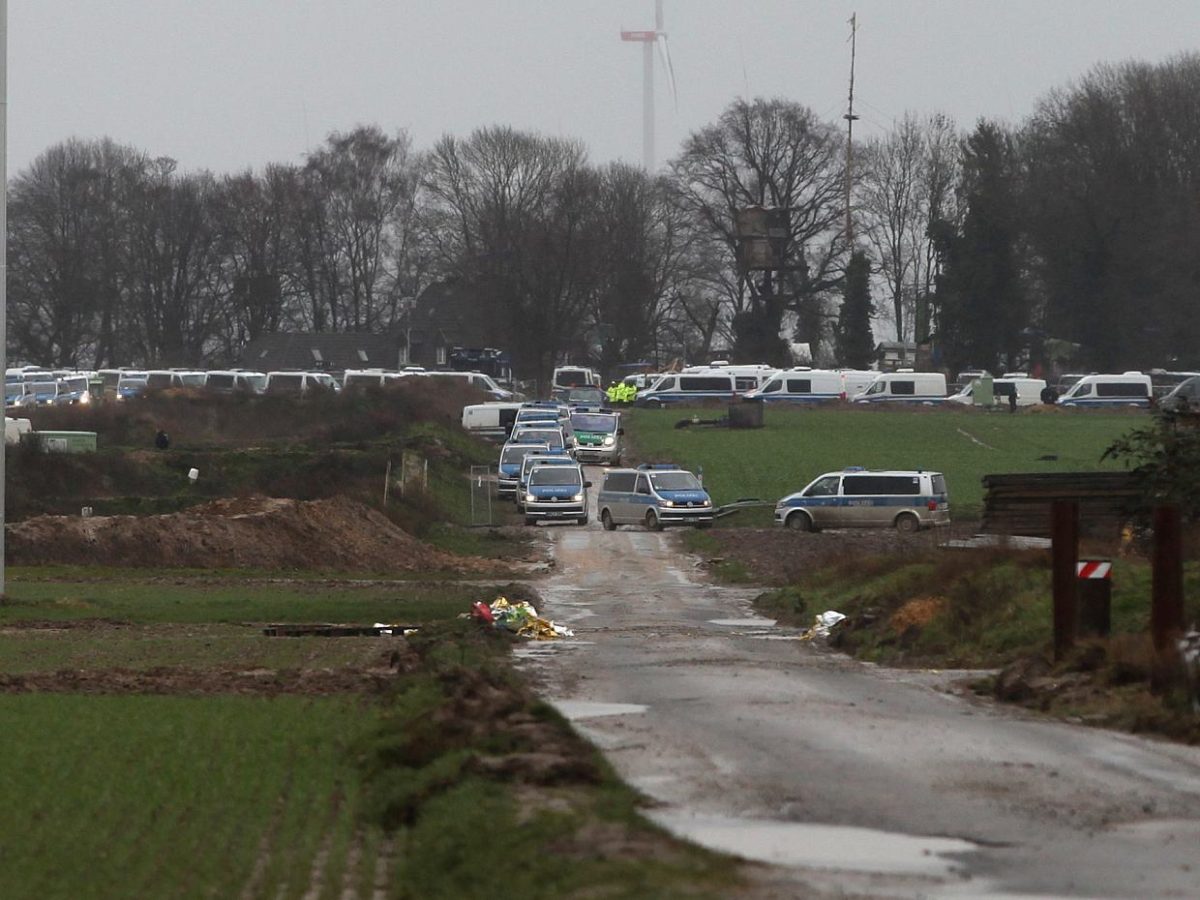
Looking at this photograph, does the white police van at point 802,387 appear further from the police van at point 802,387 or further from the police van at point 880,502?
the police van at point 880,502

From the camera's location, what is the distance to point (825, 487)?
2069 inches

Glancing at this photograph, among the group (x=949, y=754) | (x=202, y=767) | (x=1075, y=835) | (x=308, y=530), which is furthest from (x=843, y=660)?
(x=308, y=530)

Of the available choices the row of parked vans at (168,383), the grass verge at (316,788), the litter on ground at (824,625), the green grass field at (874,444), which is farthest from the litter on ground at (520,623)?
the row of parked vans at (168,383)

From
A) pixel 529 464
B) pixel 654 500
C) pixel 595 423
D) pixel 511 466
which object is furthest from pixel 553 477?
pixel 595 423

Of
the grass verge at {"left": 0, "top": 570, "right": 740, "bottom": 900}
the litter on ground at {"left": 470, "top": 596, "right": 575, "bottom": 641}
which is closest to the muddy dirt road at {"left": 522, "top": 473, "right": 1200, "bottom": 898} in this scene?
the grass verge at {"left": 0, "top": 570, "right": 740, "bottom": 900}

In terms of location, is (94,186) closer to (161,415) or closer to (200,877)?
(161,415)

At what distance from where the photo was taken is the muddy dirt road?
957 cm

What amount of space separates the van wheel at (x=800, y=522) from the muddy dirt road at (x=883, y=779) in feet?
99.0

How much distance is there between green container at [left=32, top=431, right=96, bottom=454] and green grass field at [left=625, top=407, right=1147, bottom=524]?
20869 millimetres

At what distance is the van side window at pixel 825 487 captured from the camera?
52469mm

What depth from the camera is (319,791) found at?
1266 centimetres

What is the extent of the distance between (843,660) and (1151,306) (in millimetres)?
95458

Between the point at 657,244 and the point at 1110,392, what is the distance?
42.5 metres

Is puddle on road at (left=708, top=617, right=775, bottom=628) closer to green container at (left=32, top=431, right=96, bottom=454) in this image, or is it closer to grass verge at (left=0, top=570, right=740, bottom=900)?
grass verge at (left=0, top=570, right=740, bottom=900)
